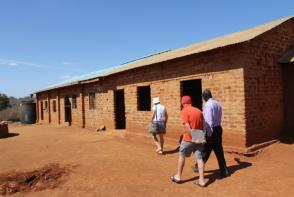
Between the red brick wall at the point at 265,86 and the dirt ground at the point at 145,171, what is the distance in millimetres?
584

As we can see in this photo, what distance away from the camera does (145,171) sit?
22.3 ft

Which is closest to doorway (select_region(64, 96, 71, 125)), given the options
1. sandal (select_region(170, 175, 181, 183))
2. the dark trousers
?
sandal (select_region(170, 175, 181, 183))

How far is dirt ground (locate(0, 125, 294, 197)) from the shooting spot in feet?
17.6

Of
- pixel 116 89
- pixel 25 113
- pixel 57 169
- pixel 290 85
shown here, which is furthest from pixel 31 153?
pixel 25 113

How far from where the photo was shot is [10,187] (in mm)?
6133

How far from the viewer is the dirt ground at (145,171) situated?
537 cm

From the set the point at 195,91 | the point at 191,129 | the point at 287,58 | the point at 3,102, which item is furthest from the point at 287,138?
the point at 3,102

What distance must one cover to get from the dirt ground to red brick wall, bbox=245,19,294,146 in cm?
58

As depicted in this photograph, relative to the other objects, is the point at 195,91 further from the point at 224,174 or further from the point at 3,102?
the point at 3,102

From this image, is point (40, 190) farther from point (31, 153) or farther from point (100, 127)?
point (100, 127)

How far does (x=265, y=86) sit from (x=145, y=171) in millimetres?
4242

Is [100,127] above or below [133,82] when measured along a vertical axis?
below

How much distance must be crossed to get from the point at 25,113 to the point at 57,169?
22494 mm

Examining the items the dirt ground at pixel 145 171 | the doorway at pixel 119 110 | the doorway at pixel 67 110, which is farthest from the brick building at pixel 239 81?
the doorway at pixel 67 110
